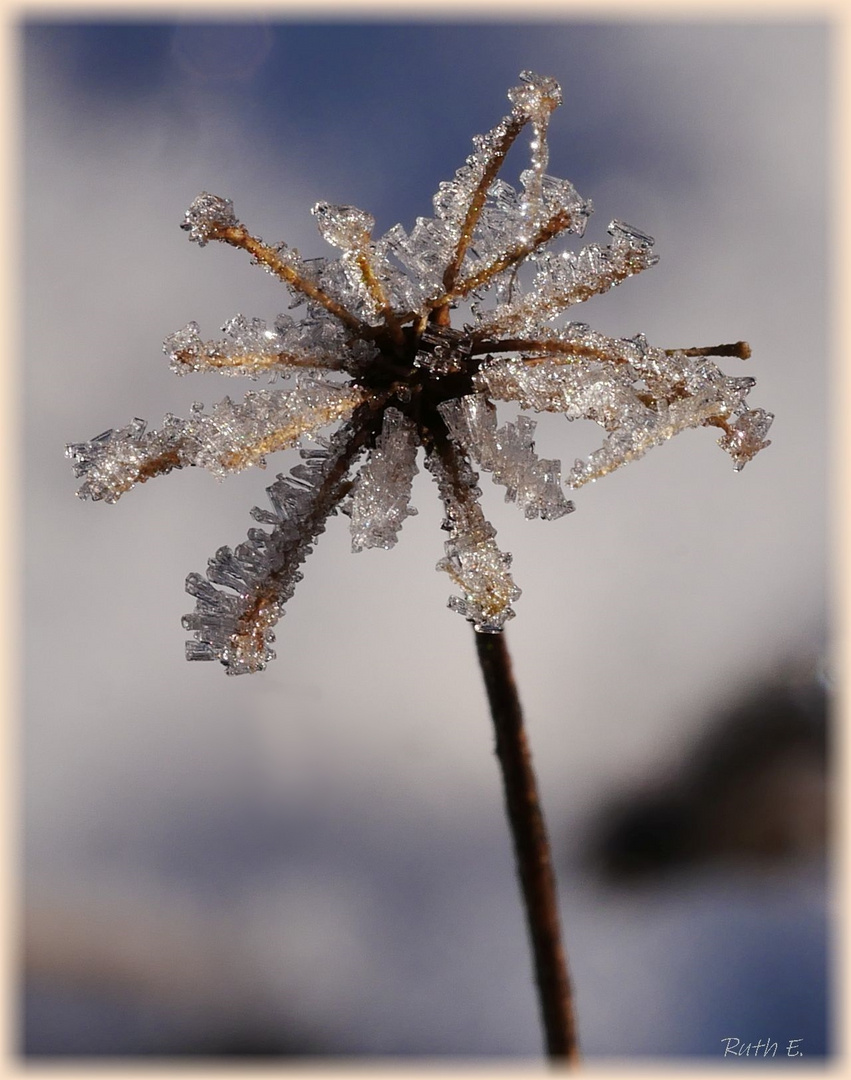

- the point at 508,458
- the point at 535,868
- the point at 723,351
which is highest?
the point at 723,351

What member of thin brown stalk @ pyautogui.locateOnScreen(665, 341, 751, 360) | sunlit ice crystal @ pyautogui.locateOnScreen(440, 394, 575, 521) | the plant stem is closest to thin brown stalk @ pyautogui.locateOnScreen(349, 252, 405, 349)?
sunlit ice crystal @ pyautogui.locateOnScreen(440, 394, 575, 521)

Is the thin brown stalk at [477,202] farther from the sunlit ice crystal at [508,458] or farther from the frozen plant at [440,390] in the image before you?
the sunlit ice crystal at [508,458]

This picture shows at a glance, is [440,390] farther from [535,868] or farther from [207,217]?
[535,868]

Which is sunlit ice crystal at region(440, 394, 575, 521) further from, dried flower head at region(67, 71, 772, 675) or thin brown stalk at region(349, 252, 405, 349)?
thin brown stalk at region(349, 252, 405, 349)

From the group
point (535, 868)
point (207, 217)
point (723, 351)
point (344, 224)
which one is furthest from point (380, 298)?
point (535, 868)

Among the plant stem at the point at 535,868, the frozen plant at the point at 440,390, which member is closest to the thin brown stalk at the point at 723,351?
the frozen plant at the point at 440,390

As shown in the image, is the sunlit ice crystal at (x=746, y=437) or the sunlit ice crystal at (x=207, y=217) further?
the sunlit ice crystal at (x=746, y=437)
